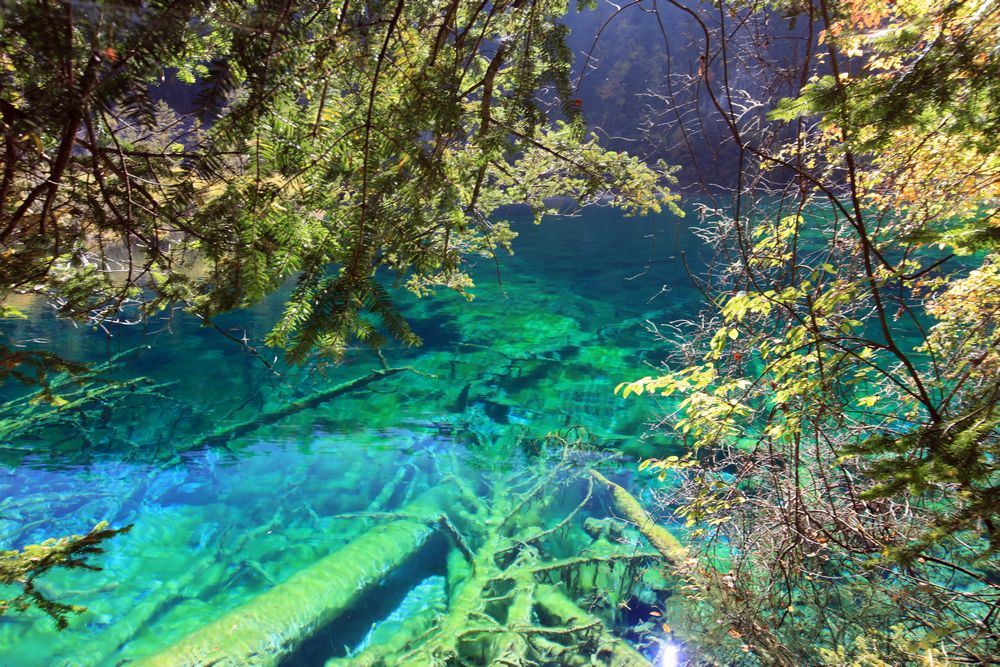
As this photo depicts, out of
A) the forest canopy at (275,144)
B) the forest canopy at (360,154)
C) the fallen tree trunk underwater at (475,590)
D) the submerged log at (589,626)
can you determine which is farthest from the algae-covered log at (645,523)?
the forest canopy at (275,144)

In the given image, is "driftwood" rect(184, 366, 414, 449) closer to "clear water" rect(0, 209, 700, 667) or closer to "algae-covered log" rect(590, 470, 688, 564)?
"clear water" rect(0, 209, 700, 667)

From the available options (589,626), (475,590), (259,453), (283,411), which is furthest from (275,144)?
(283,411)

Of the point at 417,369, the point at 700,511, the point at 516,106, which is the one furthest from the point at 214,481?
the point at 516,106

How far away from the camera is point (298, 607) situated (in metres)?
5.24

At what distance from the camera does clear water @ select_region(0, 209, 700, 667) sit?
5426 mm

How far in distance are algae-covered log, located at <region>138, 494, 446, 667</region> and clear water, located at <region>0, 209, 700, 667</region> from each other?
0.19 metres

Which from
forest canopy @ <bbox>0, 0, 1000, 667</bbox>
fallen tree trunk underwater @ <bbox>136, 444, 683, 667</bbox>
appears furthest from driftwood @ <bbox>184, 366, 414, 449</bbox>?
forest canopy @ <bbox>0, 0, 1000, 667</bbox>

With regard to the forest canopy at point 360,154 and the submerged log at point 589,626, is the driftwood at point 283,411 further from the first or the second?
the forest canopy at point 360,154

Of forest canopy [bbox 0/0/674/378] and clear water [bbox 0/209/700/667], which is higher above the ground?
forest canopy [bbox 0/0/674/378]

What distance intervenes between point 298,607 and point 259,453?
305 cm

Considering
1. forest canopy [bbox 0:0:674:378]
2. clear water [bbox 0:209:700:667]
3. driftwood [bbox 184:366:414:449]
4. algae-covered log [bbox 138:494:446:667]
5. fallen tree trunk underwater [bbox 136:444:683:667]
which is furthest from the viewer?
driftwood [bbox 184:366:414:449]

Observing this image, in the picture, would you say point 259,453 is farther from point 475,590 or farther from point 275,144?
point 275,144

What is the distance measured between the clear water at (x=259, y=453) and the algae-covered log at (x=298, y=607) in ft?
0.61

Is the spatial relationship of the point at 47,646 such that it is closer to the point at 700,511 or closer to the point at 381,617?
the point at 381,617
